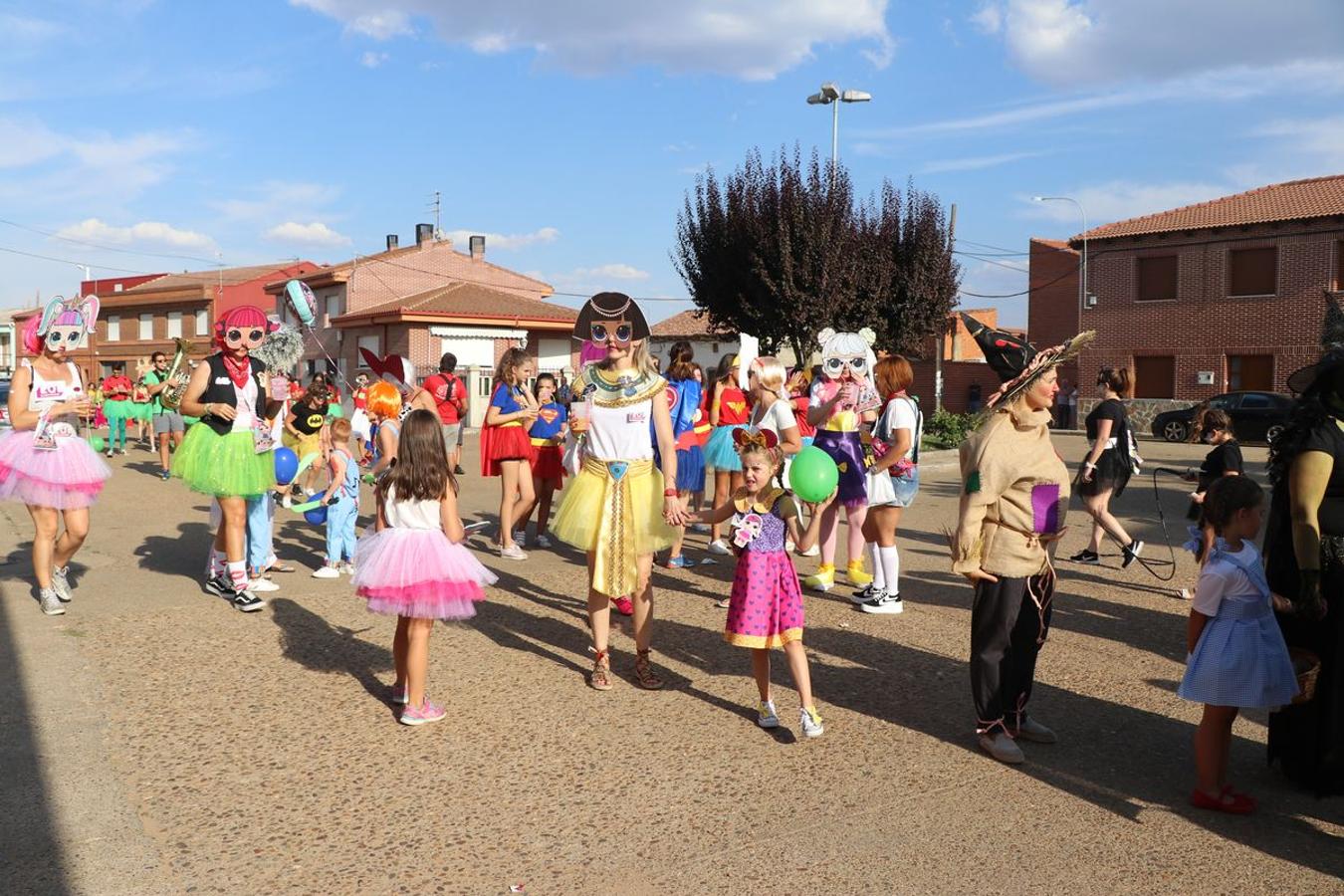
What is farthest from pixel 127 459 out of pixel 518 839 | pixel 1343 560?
pixel 1343 560

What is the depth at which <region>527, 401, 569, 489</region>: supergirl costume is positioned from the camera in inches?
399

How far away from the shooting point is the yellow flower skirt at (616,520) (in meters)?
5.83

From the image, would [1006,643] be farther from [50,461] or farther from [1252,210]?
[1252,210]

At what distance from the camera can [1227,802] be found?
4312 mm

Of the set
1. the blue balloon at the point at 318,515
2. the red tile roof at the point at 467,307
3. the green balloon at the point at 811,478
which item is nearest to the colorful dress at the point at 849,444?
the green balloon at the point at 811,478

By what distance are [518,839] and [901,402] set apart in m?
4.57

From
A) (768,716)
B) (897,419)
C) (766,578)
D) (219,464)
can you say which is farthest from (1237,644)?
(219,464)

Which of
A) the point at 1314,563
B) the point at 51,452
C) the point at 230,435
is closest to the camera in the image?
the point at 1314,563

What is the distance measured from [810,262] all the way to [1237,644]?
22376 mm

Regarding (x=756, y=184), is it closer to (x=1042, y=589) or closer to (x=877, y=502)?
(x=877, y=502)

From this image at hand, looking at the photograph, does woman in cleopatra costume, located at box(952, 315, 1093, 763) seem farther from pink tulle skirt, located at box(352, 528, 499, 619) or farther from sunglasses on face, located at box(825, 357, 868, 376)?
sunglasses on face, located at box(825, 357, 868, 376)

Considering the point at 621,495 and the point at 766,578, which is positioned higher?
the point at 621,495

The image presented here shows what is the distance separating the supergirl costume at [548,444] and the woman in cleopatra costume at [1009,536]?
5659 millimetres

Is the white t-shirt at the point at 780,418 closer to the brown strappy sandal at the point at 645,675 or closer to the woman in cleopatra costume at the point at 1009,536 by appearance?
the brown strappy sandal at the point at 645,675
